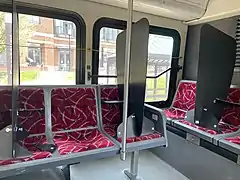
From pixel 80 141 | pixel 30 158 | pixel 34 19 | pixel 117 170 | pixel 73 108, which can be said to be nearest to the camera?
pixel 30 158

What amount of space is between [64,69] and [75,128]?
82cm

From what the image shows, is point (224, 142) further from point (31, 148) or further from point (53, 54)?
point (53, 54)

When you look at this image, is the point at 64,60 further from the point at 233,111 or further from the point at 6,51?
the point at 233,111

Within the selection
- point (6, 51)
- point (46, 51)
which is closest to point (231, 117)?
point (46, 51)

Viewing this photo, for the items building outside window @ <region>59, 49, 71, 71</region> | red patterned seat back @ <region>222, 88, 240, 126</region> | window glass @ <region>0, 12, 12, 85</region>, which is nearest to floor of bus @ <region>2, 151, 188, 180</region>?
red patterned seat back @ <region>222, 88, 240, 126</region>

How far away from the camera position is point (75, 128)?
231cm

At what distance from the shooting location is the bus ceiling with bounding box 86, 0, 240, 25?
8.75 feet

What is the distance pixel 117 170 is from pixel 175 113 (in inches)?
46.5

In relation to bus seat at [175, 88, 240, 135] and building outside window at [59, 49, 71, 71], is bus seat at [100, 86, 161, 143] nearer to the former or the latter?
building outside window at [59, 49, 71, 71]

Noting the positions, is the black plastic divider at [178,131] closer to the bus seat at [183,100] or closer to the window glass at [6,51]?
the bus seat at [183,100]

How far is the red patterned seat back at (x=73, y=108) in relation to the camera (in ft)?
7.36

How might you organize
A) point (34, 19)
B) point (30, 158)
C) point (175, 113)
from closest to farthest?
point (30, 158)
point (34, 19)
point (175, 113)

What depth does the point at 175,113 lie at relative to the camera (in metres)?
3.15

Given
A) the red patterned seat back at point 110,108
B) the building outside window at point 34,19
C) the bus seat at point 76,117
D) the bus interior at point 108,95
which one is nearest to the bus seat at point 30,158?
the bus interior at point 108,95
